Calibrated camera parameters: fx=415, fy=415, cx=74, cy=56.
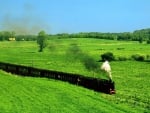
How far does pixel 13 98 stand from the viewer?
81.6ft

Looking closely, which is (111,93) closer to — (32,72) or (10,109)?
(10,109)

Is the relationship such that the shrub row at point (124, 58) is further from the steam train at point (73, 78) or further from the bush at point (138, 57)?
the steam train at point (73, 78)

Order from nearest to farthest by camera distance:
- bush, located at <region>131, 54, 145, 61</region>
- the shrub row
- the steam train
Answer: the steam train → the shrub row → bush, located at <region>131, 54, 145, 61</region>

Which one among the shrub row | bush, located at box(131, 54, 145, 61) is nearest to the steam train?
the shrub row

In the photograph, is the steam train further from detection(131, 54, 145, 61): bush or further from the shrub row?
detection(131, 54, 145, 61): bush

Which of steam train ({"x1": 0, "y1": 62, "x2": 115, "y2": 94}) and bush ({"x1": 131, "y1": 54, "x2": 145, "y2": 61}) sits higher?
steam train ({"x1": 0, "y1": 62, "x2": 115, "y2": 94})

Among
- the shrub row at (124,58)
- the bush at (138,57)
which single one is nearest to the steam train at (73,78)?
the shrub row at (124,58)

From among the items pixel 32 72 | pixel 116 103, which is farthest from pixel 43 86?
pixel 32 72

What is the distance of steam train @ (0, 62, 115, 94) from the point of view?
28.3 meters

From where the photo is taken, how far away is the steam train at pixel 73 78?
1115 inches

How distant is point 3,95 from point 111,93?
7120mm

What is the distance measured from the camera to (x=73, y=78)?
34.5 m

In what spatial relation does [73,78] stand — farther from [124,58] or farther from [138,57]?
[124,58]

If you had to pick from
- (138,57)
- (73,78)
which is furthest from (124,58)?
(73,78)
